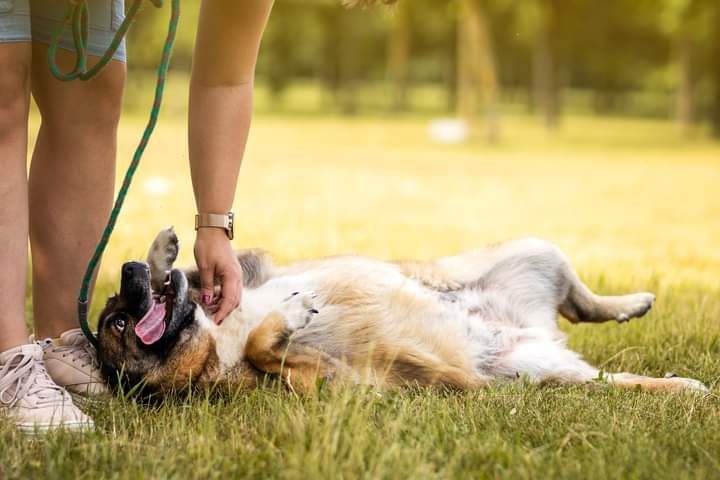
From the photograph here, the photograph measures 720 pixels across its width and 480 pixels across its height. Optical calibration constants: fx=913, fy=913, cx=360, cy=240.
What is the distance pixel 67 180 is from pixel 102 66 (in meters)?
0.68

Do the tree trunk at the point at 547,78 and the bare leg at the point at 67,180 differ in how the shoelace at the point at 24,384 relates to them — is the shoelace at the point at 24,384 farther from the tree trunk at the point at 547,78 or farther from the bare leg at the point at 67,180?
the tree trunk at the point at 547,78

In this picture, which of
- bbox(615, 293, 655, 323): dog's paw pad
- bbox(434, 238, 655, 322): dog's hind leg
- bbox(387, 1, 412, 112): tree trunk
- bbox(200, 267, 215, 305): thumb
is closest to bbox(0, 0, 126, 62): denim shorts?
bbox(200, 267, 215, 305): thumb

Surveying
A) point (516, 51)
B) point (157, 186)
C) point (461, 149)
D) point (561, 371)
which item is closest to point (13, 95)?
point (561, 371)

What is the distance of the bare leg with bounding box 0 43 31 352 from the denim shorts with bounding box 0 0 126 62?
0.20 ft

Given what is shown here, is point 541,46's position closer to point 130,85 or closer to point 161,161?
point 130,85

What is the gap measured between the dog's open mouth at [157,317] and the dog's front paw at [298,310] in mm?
453

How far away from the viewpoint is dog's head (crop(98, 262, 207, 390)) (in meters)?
3.48

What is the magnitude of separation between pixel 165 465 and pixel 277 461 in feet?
1.04

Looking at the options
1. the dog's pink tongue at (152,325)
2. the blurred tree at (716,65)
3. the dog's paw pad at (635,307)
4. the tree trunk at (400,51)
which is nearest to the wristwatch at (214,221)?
the dog's pink tongue at (152,325)

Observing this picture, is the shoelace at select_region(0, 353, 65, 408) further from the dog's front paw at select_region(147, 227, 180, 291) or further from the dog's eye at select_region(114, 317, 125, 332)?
the dog's front paw at select_region(147, 227, 180, 291)

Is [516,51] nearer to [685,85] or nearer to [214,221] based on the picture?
[685,85]

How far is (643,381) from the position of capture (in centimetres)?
377

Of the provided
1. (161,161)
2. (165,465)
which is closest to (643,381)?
(165,465)

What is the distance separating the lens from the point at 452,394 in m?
3.54
